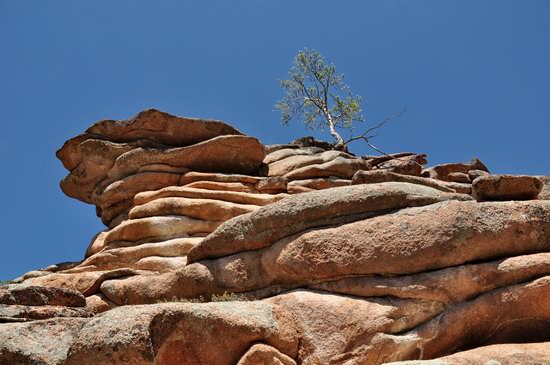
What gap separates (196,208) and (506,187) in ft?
34.1

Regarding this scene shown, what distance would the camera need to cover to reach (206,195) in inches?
885

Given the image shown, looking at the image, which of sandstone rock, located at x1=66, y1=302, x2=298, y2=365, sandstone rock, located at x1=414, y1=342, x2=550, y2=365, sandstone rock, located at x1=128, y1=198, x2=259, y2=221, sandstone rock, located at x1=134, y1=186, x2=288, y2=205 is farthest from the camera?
sandstone rock, located at x1=134, y1=186, x2=288, y2=205

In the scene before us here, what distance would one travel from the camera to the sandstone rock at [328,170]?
25922 mm

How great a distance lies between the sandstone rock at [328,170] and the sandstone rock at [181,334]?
15113 mm

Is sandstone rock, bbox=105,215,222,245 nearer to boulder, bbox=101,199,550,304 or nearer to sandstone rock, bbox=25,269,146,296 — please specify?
sandstone rock, bbox=25,269,146,296

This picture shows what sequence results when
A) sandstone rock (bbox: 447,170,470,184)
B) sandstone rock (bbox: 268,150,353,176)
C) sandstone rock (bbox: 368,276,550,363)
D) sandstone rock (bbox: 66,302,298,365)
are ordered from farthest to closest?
sandstone rock (bbox: 447,170,470,184) → sandstone rock (bbox: 268,150,353,176) → sandstone rock (bbox: 368,276,550,363) → sandstone rock (bbox: 66,302,298,365)

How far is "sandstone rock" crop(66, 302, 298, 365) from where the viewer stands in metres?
8.96

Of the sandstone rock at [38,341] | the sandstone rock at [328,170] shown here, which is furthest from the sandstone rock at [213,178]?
the sandstone rock at [38,341]

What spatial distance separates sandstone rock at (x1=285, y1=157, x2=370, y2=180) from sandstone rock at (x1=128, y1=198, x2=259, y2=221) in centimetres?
436

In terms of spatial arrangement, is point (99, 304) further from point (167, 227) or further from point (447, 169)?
point (447, 169)

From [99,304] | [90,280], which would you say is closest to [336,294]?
[99,304]

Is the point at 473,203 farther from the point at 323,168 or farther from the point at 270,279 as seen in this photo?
the point at 323,168

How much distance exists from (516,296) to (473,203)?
6.35 feet

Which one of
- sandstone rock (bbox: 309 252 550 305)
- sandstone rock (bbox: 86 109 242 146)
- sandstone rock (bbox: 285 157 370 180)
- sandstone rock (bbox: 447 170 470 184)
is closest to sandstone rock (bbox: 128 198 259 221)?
sandstone rock (bbox: 285 157 370 180)
